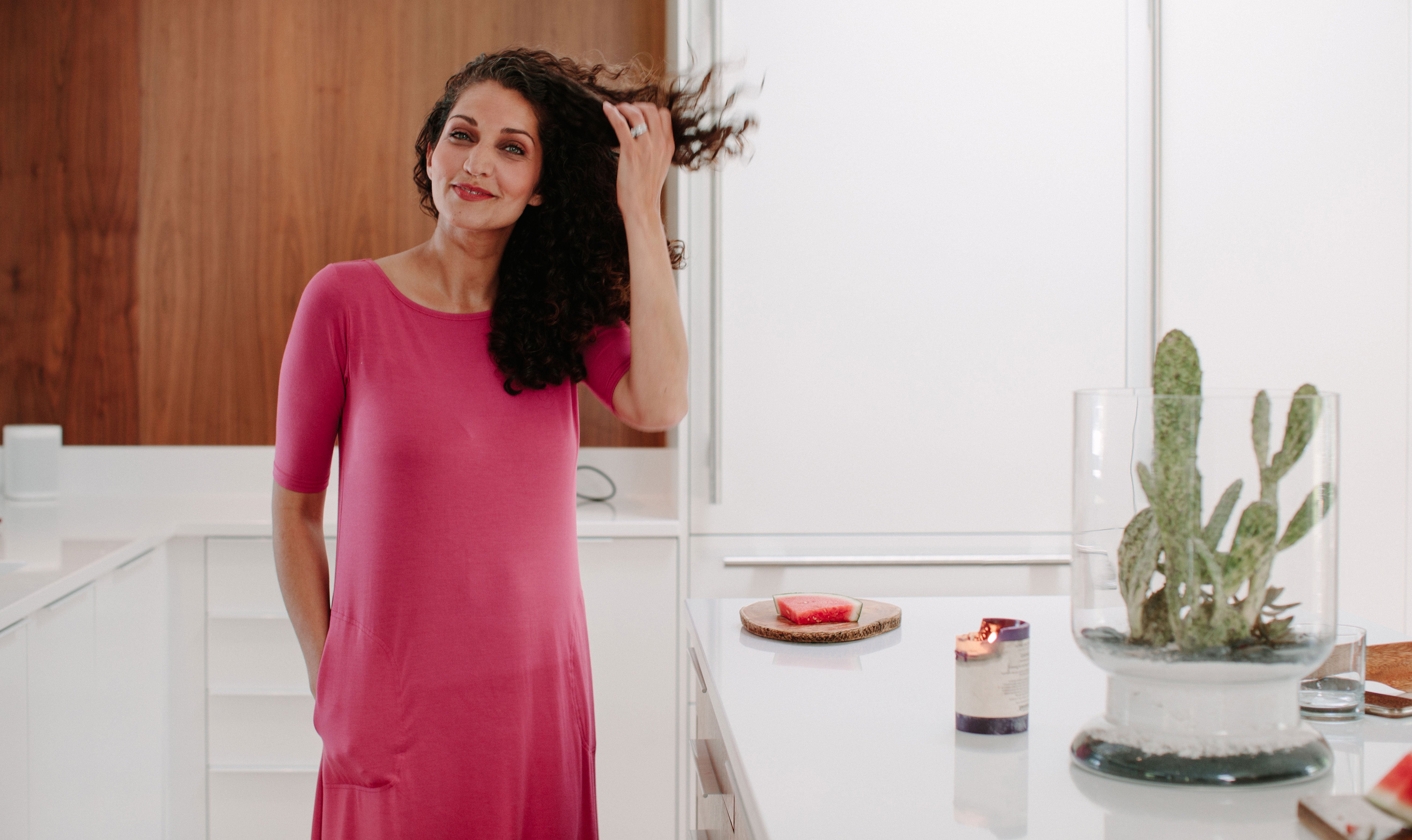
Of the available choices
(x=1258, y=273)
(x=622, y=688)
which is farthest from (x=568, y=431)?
(x=1258, y=273)

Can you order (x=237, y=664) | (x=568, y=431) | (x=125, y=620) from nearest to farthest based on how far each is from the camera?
(x=568, y=431)
(x=125, y=620)
(x=237, y=664)

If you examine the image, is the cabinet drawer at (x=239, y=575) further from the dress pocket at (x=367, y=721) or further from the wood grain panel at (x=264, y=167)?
the dress pocket at (x=367, y=721)

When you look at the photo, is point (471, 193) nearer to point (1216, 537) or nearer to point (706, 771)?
point (706, 771)

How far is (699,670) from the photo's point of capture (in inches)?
48.3

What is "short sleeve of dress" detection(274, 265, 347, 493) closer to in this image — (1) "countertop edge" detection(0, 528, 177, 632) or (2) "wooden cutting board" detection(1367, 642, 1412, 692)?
(1) "countertop edge" detection(0, 528, 177, 632)

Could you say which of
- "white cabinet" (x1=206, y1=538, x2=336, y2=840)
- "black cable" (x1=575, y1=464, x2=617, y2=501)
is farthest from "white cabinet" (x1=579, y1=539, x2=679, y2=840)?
"white cabinet" (x1=206, y1=538, x2=336, y2=840)

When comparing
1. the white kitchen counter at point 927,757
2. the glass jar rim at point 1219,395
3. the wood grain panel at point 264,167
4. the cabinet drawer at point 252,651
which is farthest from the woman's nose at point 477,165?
the wood grain panel at point 264,167

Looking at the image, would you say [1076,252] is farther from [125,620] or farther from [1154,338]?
[125,620]

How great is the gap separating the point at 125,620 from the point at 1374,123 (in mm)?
2901

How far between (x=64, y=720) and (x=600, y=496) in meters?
1.32

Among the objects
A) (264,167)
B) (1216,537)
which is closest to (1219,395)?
(1216,537)

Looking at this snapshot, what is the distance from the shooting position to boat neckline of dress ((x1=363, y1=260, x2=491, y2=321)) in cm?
125

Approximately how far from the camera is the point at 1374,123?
2.44 meters

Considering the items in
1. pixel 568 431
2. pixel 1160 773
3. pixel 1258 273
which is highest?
pixel 1258 273
